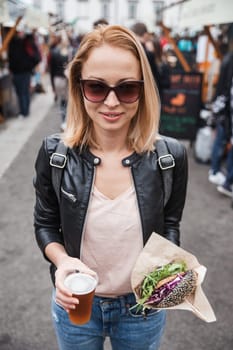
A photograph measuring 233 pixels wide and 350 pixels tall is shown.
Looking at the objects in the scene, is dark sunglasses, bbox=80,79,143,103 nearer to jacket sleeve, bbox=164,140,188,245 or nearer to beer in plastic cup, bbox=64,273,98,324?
jacket sleeve, bbox=164,140,188,245

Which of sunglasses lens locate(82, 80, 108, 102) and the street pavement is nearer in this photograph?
sunglasses lens locate(82, 80, 108, 102)

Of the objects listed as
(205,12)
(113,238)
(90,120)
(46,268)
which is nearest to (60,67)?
(205,12)

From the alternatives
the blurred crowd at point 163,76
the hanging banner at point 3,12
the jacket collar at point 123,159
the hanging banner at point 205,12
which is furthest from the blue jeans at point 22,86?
the jacket collar at point 123,159

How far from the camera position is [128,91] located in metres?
1.19

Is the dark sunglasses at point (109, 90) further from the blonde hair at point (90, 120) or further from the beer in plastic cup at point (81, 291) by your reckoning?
the beer in plastic cup at point (81, 291)

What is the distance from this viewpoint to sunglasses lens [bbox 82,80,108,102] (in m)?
1.18

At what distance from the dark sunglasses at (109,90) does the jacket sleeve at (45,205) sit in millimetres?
264

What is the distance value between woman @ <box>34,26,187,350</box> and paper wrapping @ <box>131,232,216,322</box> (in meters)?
0.11

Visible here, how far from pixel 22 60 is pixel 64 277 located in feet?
27.2

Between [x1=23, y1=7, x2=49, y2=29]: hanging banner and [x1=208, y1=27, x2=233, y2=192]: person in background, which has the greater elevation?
[x1=23, y1=7, x2=49, y2=29]: hanging banner

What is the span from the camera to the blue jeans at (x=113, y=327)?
4.43 feet

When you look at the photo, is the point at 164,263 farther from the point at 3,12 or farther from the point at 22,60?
the point at 22,60

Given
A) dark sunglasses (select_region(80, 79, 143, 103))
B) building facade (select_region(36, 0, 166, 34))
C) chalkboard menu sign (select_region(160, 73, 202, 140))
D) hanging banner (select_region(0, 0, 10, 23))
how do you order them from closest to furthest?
dark sunglasses (select_region(80, 79, 143, 103))
hanging banner (select_region(0, 0, 10, 23))
chalkboard menu sign (select_region(160, 73, 202, 140))
building facade (select_region(36, 0, 166, 34))

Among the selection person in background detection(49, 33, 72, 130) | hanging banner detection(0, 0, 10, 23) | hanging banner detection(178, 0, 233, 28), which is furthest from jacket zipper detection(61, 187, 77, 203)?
person in background detection(49, 33, 72, 130)
